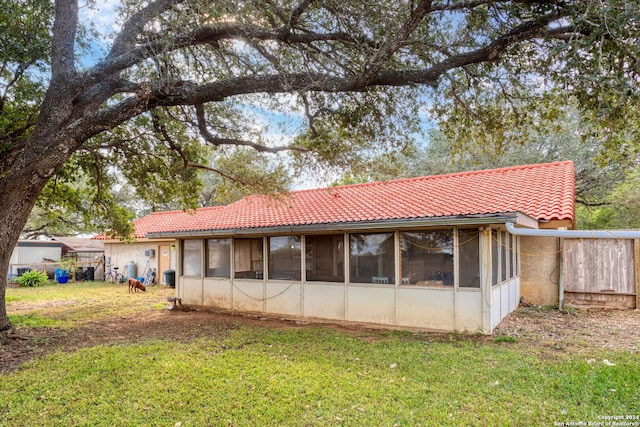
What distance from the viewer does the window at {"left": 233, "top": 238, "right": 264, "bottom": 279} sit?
10.2m

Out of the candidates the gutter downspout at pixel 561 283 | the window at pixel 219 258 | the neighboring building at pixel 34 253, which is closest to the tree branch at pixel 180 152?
the window at pixel 219 258

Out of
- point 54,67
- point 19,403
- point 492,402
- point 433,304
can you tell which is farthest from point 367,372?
point 54,67

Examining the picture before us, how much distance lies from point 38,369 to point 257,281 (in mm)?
5037

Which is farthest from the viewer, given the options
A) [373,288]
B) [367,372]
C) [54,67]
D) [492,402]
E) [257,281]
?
[257,281]

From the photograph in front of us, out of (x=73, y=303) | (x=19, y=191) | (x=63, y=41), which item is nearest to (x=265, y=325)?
(x=19, y=191)

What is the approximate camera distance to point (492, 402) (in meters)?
4.30

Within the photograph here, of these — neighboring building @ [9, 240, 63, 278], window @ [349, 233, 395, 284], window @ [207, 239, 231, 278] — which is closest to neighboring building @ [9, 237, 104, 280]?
neighboring building @ [9, 240, 63, 278]

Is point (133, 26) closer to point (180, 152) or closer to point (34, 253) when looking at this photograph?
point (180, 152)

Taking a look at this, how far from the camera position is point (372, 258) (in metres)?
8.45

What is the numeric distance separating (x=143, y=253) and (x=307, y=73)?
15.9 meters

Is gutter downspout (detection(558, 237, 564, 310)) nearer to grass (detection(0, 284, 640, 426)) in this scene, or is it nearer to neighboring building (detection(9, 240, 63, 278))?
grass (detection(0, 284, 640, 426))

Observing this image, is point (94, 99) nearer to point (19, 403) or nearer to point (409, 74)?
point (19, 403)

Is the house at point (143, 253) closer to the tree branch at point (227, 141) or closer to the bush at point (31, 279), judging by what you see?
the bush at point (31, 279)

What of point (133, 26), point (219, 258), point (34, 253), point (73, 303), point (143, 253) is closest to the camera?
point (133, 26)
